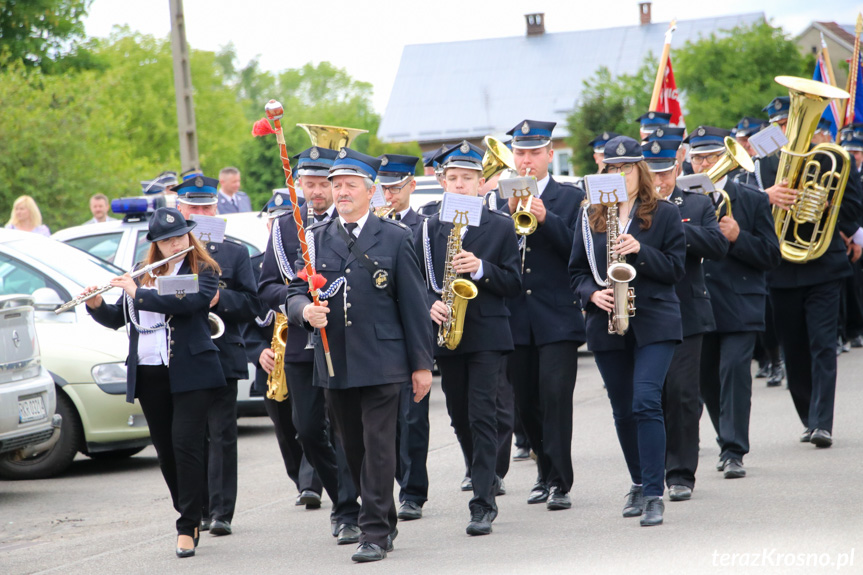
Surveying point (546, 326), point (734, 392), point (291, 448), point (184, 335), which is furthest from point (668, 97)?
point (184, 335)

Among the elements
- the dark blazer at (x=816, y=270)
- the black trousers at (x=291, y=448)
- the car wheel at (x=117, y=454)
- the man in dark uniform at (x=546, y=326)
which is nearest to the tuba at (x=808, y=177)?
the dark blazer at (x=816, y=270)

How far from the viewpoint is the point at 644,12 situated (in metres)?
80.1

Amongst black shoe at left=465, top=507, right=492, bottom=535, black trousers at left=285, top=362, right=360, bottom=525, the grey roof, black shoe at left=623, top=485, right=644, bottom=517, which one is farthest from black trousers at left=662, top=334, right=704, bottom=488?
the grey roof

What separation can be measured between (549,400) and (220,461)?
2026mm

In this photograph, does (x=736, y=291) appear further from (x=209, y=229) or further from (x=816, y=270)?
(x=209, y=229)

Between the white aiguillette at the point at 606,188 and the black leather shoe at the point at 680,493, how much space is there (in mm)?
1798

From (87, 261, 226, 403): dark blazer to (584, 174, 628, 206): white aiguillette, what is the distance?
2175 millimetres

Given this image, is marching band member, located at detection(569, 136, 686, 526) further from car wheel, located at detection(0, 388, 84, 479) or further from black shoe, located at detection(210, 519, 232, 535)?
car wheel, located at detection(0, 388, 84, 479)

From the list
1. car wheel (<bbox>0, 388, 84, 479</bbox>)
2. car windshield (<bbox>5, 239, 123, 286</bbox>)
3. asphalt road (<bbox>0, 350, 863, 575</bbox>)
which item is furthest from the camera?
car windshield (<bbox>5, 239, 123, 286</bbox>)

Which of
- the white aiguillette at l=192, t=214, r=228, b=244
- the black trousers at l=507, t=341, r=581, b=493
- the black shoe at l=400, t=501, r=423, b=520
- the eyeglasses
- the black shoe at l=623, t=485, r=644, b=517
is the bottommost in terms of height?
the black shoe at l=400, t=501, r=423, b=520

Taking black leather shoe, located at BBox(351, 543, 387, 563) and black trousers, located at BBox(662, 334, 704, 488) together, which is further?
black trousers, located at BBox(662, 334, 704, 488)

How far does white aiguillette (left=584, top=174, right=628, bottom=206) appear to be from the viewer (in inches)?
289

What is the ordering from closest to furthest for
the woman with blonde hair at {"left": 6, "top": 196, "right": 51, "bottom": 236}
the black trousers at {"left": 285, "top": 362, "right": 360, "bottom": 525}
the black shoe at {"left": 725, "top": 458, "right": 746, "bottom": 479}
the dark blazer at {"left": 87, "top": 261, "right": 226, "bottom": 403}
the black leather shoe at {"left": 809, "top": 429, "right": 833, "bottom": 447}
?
the dark blazer at {"left": 87, "top": 261, "right": 226, "bottom": 403} < the black trousers at {"left": 285, "top": 362, "right": 360, "bottom": 525} < the black shoe at {"left": 725, "top": 458, "right": 746, "bottom": 479} < the black leather shoe at {"left": 809, "top": 429, "right": 833, "bottom": 447} < the woman with blonde hair at {"left": 6, "top": 196, "right": 51, "bottom": 236}

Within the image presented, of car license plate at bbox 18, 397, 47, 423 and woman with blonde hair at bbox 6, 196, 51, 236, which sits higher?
woman with blonde hair at bbox 6, 196, 51, 236
